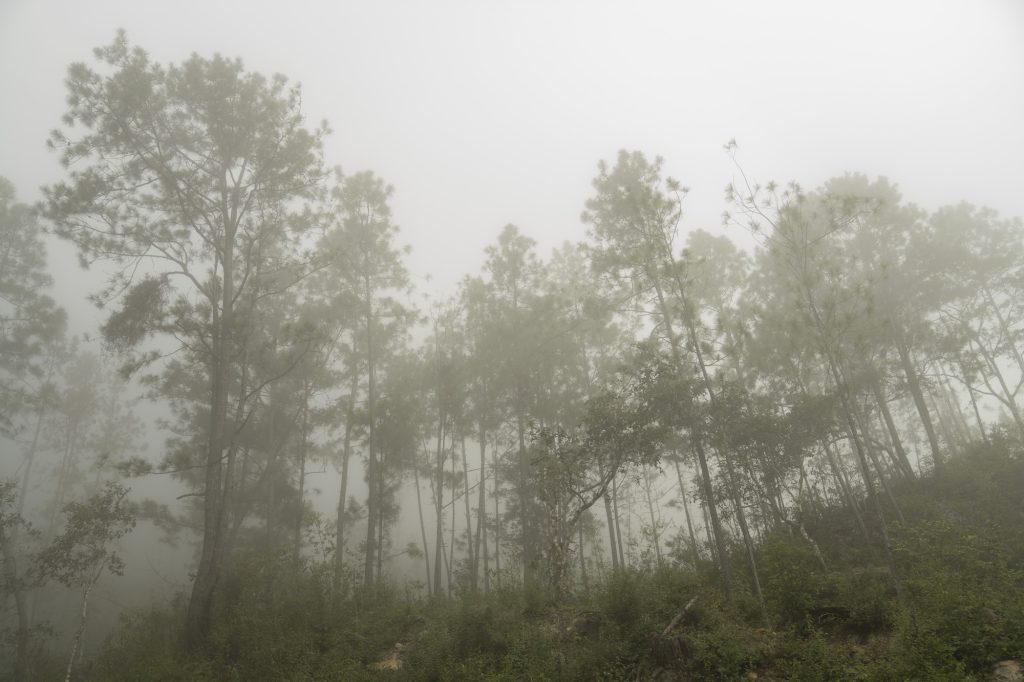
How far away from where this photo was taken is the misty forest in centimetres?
945

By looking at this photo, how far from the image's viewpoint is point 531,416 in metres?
20.4

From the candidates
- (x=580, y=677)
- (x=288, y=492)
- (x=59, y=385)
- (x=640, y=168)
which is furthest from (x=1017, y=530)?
(x=59, y=385)

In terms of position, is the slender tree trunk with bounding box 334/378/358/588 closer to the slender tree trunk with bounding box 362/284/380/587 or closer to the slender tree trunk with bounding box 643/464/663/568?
the slender tree trunk with bounding box 362/284/380/587

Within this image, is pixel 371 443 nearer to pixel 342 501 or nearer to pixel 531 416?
pixel 342 501

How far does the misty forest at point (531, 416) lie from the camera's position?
9.45 m

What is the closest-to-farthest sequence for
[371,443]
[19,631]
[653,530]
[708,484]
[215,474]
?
[708,484] < [653,530] < [215,474] < [19,631] < [371,443]

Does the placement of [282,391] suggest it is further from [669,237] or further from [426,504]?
[426,504]

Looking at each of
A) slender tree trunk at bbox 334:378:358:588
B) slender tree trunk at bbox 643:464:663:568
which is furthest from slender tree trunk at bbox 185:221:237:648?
slender tree trunk at bbox 643:464:663:568

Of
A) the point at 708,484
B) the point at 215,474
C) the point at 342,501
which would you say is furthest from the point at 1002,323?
the point at 215,474

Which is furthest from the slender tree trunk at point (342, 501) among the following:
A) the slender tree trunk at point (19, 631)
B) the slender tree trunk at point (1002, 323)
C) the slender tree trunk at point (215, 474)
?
the slender tree trunk at point (1002, 323)

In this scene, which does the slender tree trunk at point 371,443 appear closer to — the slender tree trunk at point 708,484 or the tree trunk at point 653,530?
the tree trunk at point 653,530

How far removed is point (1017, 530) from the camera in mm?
11898

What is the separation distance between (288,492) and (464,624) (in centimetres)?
1488

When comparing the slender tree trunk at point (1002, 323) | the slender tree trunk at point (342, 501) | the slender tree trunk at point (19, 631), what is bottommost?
the slender tree trunk at point (19, 631)
